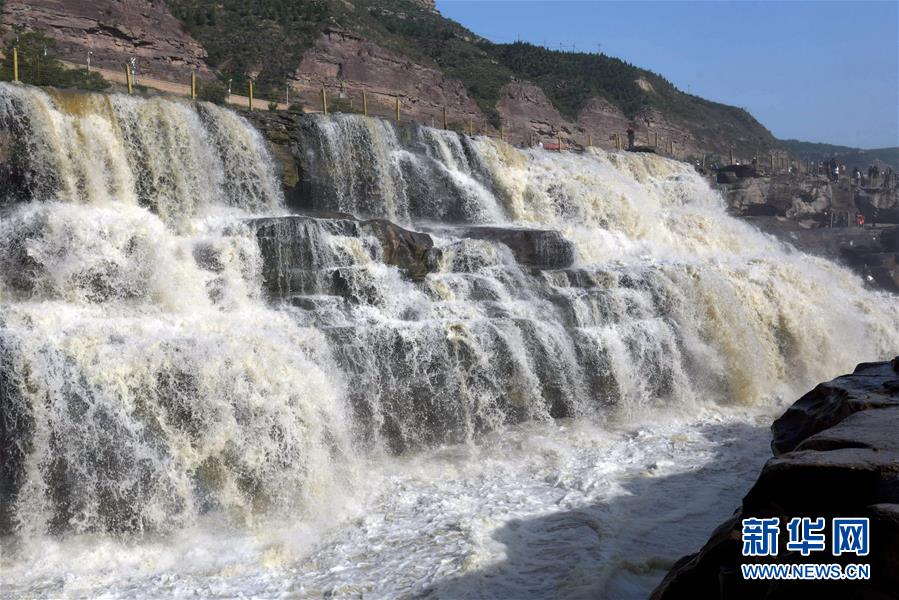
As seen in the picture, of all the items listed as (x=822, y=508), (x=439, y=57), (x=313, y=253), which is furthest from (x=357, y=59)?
(x=822, y=508)

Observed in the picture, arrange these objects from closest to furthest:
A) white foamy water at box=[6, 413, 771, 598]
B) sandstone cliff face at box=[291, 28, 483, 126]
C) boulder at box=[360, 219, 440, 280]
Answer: white foamy water at box=[6, 413, 771, 598]
boulder at box=[360, 219, 440, 280]
sandstone cliff face at box=[291, 28, 483, 126]

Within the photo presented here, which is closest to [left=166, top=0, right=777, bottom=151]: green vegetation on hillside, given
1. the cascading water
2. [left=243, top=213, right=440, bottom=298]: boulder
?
the cascading water

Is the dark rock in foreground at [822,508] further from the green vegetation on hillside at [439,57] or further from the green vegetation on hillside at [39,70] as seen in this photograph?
the green vegetation on hillside at [439,57]

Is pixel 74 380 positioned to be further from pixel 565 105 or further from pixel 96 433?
pixel 565 105

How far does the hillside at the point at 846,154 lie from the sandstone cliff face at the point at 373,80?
239 feet

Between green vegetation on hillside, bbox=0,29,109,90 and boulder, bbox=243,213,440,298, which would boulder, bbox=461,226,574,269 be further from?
green vegetation on hillside, bbox=0,29,109,90

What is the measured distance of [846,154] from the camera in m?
137

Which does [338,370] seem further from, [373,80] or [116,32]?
[373,80]

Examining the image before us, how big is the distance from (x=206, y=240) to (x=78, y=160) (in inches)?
122

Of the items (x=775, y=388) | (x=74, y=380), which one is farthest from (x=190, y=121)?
(x=775, y=388)

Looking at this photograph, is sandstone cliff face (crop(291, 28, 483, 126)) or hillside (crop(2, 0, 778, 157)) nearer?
hillside (crop(2, 0, 778, 157))

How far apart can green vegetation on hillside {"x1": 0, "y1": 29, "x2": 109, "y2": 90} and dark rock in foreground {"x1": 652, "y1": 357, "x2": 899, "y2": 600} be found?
17823 mm

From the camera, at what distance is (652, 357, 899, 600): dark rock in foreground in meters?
3.69

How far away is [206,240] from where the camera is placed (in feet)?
38.0
